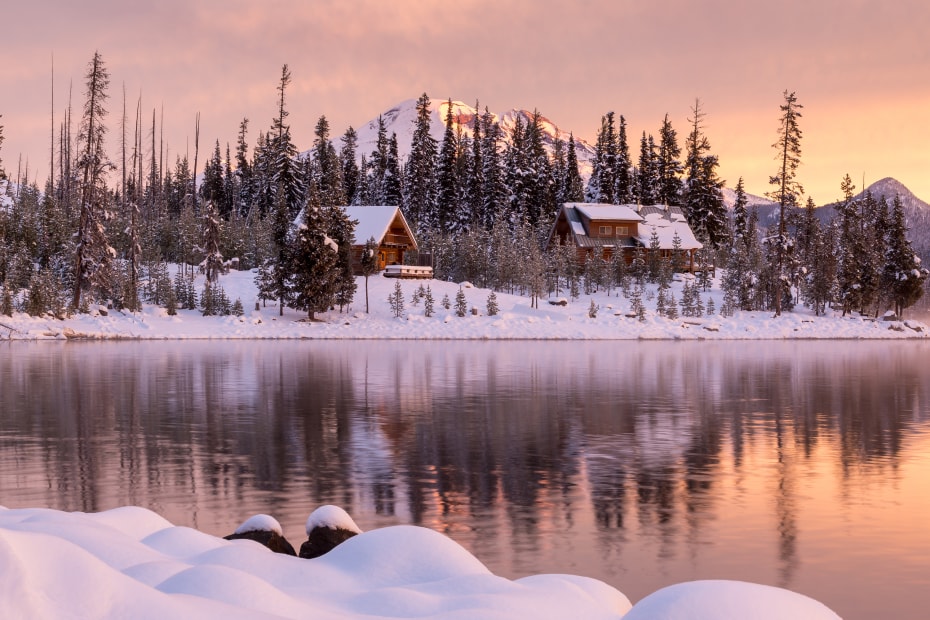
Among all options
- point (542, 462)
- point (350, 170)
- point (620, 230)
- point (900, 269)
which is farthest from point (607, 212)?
point (542, 462)

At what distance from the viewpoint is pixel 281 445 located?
1700 centimetres

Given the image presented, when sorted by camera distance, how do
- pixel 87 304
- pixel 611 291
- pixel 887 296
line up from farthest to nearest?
1. pixel 887 296
2. pixel 611 291
3. pixel 87 304

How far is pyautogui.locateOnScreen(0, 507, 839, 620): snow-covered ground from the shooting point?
14.2 feet

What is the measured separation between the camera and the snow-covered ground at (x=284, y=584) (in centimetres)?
433

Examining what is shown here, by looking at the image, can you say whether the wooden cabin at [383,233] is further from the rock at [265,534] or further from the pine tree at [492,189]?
the rock at [265,534]

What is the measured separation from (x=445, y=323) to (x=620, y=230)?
32623 mm

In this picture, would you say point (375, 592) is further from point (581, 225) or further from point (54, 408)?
point (581, 225)

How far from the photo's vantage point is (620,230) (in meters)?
85.0

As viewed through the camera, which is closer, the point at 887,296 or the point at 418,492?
the point at 418,492

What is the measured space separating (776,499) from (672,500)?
1.54 m

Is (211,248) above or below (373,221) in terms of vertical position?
below

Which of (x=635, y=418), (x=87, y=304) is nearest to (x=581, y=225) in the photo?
(x=87, y=304)

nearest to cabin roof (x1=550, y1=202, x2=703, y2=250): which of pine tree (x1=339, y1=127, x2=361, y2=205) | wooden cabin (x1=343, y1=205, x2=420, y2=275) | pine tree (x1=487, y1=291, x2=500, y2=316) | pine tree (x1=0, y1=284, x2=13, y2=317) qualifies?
wooden cabin (x1=343, y1=205, x2=420, y2=275)

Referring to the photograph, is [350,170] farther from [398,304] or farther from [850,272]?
[850,272]
